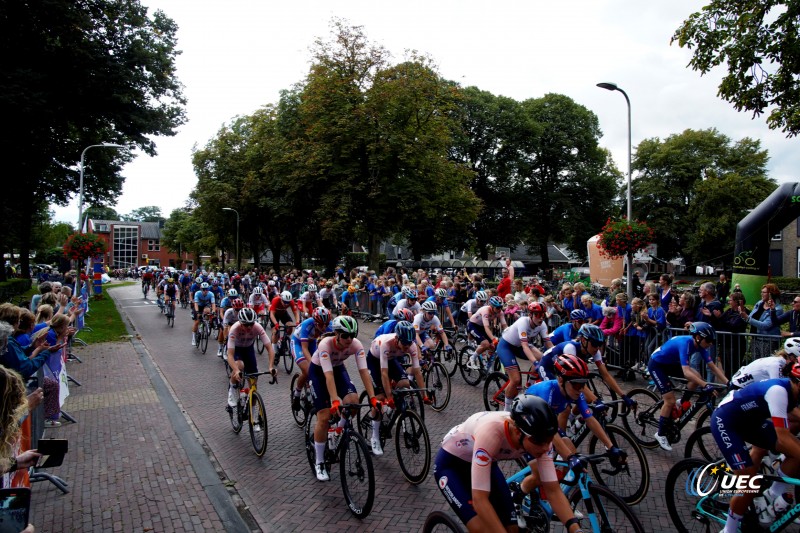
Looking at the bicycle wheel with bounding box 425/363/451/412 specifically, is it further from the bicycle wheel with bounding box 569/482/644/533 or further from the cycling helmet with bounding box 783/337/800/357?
the cycling helmet with bounding box 783/337/800/357

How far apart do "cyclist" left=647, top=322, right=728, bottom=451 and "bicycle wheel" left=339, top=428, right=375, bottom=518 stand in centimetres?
373

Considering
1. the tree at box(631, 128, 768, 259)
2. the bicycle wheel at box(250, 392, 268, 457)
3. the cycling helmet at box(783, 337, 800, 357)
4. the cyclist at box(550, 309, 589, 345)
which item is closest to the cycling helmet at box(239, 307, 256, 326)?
the bicycle wheel at box(250, 392, 268, 457)

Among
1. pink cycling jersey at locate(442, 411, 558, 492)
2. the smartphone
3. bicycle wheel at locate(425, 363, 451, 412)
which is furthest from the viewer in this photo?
bicycle wheel at locate(425, 363, 451, 412)

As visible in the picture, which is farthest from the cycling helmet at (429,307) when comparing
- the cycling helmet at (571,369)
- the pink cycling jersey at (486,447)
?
the pink cycling jersey at (486,447)

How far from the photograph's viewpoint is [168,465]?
677 cm

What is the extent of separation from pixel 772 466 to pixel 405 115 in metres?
27.4

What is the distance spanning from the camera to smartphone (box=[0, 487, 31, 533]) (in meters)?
2.75

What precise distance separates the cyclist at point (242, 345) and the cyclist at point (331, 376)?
1642 mm

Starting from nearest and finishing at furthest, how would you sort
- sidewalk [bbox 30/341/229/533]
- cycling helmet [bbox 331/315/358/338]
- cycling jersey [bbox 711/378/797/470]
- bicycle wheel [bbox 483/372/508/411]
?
cycling jersey [bbox 711/378/797/470], sidewalk [bbox 30/341/229/533], cycling helmet [bbox 331/315/358/338], bicycle wheel [bbox 483/372/508/411]

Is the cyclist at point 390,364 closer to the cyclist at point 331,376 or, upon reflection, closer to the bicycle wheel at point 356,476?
the cyclist at point 331,376

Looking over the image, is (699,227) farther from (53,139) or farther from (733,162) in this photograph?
(53,139)

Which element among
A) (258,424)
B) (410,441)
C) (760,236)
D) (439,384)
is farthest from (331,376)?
(760,236)

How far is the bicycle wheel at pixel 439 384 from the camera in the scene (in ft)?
29.3

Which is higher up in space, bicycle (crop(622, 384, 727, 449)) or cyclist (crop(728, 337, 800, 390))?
cyclist (crop(728, 337, 800, 390))
